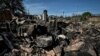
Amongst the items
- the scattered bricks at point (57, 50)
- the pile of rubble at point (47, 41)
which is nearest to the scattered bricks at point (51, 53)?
the pile of rubble at point (47, 41)

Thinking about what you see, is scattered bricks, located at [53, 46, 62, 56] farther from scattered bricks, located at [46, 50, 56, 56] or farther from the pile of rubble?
scattered bricks, located at [46, 50, 56, 56]

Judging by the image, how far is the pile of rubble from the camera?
17453mm

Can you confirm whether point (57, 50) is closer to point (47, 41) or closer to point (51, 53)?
point (51, 53)

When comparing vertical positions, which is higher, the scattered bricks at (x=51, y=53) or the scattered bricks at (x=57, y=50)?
the scattered bricks at (x=57, y=50)

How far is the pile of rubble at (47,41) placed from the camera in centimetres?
1745

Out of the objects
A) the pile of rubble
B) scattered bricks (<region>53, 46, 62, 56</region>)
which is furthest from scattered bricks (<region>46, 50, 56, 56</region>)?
scattered bricks (<region>53, 46, 62, 56</region>)

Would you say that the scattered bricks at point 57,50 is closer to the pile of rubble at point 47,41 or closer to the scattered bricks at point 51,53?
the pile of rubble at point 47,41

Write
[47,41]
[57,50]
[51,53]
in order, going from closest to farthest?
[51,53] → [57,50] → [47,41]

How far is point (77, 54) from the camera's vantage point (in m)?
17.4

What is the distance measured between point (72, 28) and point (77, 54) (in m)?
4.83

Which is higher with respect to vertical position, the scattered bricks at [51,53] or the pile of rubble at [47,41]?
the pile of rubble at [47,41]

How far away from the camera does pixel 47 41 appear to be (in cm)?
1814

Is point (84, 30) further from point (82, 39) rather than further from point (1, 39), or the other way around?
point (1, 39)

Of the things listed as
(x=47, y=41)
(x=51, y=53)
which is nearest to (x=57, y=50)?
(x=51, y=53)
